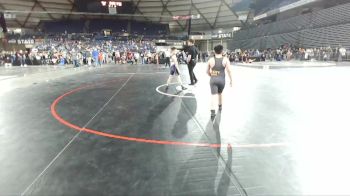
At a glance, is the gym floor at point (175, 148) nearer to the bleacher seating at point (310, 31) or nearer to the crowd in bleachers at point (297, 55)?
the crowd in bleachers at point (297, 55)

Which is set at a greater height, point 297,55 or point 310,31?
point 310,31

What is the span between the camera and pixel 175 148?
3770 millimetres

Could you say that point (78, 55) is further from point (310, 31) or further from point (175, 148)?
point (175, 148)

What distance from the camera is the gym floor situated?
9.01 ft

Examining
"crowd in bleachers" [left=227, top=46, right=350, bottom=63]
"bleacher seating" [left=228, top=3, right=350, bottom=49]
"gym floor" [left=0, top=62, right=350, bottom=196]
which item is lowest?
"gym floor" [left=0, top=62, right=350, bottom=196]

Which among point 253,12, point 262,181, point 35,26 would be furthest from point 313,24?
point 35,26

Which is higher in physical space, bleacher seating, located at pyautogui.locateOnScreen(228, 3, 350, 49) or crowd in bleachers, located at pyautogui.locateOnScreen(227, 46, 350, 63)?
bleacher seating, located at pyautogui.locateOnScreen(228, 3, 350, 49)

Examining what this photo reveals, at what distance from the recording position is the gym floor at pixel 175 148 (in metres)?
2.75

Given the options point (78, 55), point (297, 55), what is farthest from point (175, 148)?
point (78, 55)

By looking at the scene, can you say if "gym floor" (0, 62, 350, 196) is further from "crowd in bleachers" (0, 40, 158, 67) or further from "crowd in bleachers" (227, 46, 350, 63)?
"crowd in bleachers" (0, 40, 158, 67)

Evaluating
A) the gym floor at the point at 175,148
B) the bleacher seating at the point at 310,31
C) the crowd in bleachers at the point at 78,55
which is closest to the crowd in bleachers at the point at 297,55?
the bleacher seating at the point at 310,31

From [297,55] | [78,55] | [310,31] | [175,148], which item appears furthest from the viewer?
[78,55]

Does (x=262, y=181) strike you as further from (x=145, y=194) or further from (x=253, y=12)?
(x=253, y=12)

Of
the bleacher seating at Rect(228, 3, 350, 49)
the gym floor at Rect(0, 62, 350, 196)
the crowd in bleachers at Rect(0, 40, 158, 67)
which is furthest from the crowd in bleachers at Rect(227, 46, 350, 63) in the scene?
the gym floor at Rect(0, 62, 350, 196)
